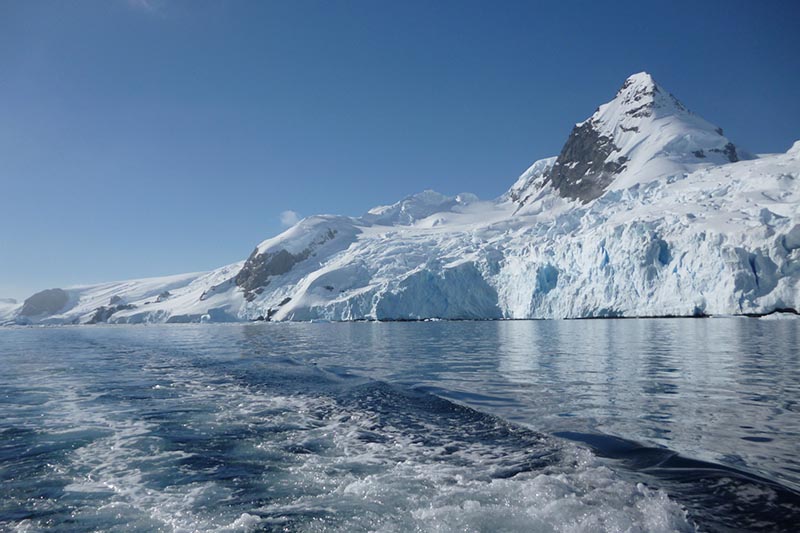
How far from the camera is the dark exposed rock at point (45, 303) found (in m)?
182

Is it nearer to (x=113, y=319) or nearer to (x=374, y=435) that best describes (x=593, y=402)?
(x=374, y=435)

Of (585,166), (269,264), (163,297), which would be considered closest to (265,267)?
(269,264)

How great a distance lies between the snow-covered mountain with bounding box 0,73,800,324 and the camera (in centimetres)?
4725

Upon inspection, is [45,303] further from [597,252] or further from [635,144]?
[635,144]

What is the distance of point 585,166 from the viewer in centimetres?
13175

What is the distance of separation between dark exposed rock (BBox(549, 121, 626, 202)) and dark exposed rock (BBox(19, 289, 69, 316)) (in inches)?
7527

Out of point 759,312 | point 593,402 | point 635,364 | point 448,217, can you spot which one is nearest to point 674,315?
point 759,312

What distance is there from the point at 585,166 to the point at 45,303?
203m

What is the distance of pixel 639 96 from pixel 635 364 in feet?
433

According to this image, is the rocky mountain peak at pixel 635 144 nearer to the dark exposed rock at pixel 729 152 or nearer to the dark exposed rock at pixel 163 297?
the dark exposed rock at pixel 729 152

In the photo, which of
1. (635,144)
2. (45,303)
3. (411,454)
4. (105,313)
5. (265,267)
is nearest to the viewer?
(411,454)

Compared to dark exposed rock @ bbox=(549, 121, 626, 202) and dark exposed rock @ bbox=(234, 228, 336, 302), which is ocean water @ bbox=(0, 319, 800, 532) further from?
dark exposed rock @ bbox=(549, 121, 626, 202)

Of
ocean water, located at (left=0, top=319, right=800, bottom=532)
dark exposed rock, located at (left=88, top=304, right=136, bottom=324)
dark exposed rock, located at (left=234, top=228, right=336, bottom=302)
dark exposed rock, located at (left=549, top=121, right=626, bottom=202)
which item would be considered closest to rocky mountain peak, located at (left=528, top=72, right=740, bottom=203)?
dark exposed rock, located at (left=549, top=121, right=626, bottom=202)

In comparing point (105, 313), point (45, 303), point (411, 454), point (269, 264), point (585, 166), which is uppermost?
point (585, 166)
